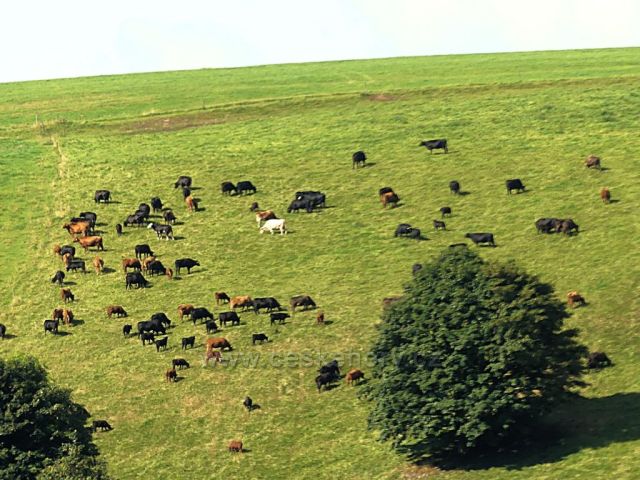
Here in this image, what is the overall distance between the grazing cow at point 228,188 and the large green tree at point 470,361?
38922 mm

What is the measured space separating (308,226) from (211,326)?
17800 millimetres

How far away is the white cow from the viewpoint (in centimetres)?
8369

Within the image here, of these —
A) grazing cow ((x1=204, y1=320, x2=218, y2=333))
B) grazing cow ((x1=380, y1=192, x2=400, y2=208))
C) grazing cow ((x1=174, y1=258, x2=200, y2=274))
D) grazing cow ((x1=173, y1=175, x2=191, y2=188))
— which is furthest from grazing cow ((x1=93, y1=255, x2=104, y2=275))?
grazing cow ((x1=380, y1=192, x2=400, y2=208))

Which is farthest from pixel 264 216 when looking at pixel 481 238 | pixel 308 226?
pixel 481 238

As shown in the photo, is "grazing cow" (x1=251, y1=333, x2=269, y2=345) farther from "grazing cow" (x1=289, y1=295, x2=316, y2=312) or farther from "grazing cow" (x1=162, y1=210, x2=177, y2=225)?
"grazing cow" (x1=162, y1=210, x2=177, y2=225)

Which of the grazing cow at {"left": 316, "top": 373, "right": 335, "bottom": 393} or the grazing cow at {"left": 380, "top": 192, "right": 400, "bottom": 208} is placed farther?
the grazing cow at {"left": 380, "top": 192, "right": 400, "bottom": 208}

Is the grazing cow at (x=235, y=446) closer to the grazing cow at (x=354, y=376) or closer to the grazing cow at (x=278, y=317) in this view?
the grazing cow at (x=354, y=376)

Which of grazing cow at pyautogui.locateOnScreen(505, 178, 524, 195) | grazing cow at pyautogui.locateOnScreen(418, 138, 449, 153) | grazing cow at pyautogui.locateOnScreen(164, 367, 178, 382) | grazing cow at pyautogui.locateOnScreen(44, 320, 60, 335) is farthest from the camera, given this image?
grazing cow at pyautogui.locateOnScreen(418, 138, 449, 153)

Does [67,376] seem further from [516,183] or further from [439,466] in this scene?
[516,183]

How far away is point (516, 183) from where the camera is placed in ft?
277

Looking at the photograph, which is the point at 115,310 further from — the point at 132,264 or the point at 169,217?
the point at 169,217

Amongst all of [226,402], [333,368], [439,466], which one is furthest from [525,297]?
[226,402]

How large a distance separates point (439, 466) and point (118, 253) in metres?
36.8

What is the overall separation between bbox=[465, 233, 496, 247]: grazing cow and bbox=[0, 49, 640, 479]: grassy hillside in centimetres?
123
